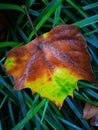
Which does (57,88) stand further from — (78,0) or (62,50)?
(78,0)

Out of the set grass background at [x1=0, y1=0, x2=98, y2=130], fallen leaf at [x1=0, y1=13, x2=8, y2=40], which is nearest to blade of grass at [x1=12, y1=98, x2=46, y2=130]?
grass background at [x1=0, y1=0, x2=98, y2=130]

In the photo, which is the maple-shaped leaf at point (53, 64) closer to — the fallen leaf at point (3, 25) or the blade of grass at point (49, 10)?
the blade of grass at point (49, 10)

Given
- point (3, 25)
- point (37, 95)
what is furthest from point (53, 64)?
point (3, 25)

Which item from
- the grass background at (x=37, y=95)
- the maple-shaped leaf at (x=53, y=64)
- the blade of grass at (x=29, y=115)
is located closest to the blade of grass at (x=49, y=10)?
the grass background at (x=37, y=95)

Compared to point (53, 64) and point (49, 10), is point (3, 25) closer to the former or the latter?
point (49, 10)

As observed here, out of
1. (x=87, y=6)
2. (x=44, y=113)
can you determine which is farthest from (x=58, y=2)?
(x=44, y=113)
